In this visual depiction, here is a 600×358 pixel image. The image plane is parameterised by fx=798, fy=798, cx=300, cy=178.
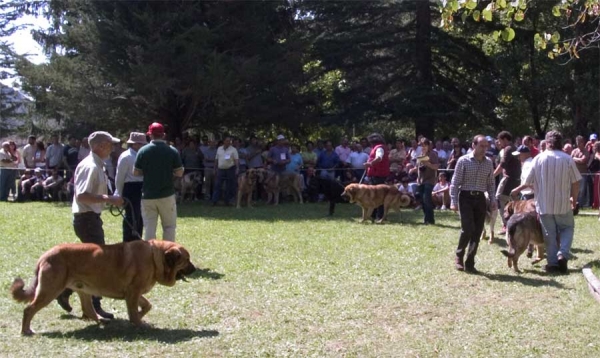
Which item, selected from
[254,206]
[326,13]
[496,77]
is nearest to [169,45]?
[254,206]

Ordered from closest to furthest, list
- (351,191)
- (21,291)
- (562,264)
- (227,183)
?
(21,291) < (562,264) < (351,191) < (227,183)

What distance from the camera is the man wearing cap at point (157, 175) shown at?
947 cm

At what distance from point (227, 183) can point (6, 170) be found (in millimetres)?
7233

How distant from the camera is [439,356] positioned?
21.9 ft

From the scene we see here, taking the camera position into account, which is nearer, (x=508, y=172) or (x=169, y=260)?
(x=169, y=260)

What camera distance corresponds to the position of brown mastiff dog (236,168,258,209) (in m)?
21.3

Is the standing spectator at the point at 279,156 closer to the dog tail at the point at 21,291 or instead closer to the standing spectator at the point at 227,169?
the standing spectator at the point at 227,169

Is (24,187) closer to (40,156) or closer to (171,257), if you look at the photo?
(40,156)

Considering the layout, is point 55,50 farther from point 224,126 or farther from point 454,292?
point 454,292

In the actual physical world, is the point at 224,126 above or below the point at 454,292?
above

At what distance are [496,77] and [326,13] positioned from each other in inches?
Result: 265

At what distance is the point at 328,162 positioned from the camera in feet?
77.8

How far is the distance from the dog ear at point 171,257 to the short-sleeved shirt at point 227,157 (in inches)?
554

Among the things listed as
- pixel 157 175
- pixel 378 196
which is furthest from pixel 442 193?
pixel 157 175
